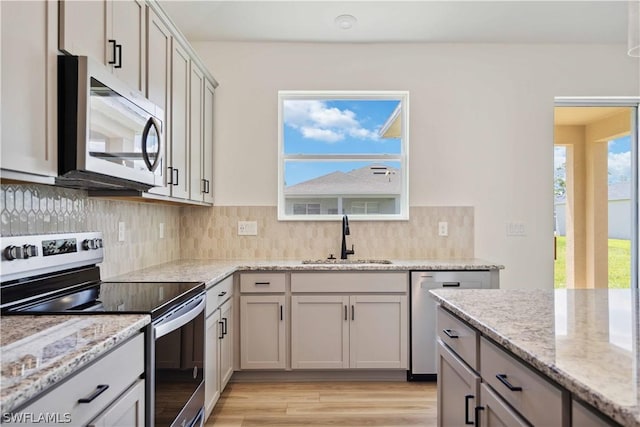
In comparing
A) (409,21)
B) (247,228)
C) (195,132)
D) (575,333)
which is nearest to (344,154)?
(247,228)

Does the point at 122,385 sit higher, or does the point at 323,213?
the point at 323,213

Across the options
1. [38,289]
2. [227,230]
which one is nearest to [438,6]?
[227,230]

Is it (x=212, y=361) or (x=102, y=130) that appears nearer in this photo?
(x=102, y=130)

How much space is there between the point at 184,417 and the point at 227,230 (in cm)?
189

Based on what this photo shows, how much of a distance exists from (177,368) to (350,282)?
4.93 feet

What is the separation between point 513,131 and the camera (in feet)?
11.6

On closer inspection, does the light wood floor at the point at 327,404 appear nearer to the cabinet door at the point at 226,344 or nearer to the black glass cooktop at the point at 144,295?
the cabinet door at the point at 226,344

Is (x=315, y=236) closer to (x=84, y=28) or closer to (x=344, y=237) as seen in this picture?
(x=344, y=237)

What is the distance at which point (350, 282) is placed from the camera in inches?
116

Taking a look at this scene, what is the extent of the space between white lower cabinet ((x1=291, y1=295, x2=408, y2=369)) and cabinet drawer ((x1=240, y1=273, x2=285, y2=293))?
0.49 ft

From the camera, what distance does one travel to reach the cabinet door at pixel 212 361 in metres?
2.21

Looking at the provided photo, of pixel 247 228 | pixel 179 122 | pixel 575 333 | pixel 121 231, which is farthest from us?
pixel 247 228

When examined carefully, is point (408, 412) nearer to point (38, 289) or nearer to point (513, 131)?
point (38, 289)

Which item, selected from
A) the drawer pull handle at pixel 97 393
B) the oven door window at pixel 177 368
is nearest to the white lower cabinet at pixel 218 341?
the oven door window at pixel 177 368
